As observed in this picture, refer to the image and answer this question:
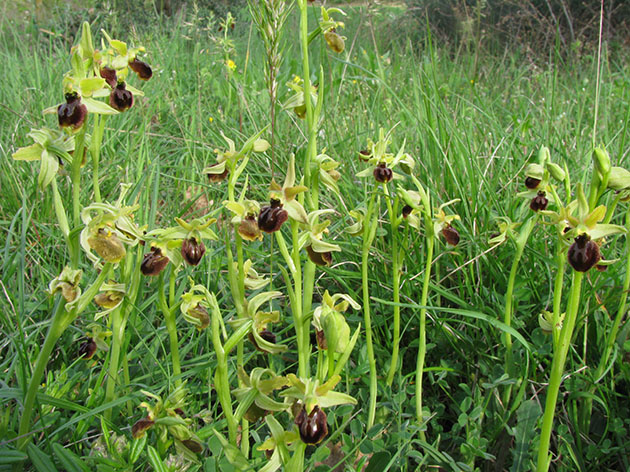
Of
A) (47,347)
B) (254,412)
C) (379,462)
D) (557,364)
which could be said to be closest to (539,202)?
(557,364)

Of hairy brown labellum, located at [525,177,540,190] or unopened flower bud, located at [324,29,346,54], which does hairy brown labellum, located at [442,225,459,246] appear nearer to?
hairy brown labellum, located at [525,177,540,190]

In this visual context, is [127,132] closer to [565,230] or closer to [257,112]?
[257,112]

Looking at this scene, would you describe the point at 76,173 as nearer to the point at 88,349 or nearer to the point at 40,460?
the point at 88,349

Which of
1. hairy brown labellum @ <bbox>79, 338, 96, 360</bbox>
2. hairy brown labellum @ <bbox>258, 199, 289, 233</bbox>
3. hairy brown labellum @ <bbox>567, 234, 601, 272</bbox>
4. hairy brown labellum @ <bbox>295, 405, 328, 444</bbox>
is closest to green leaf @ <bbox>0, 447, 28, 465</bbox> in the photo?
hairy brown labellum @ <bbox>79, 338, 96, 360</bbox>

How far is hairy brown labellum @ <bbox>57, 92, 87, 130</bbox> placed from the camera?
55.7 inches

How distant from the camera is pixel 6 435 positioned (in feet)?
4.91

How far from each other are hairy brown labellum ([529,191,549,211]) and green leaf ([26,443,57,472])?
4.80 ft

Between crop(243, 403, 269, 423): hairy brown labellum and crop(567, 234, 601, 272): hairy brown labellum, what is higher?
crop(567, 234, 601, 272): hairy brown labellum

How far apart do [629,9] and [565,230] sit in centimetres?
823

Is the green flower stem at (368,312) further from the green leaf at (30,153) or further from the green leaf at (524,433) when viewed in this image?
the green leaf at (30,153)

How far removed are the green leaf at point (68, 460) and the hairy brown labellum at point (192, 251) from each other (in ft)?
1.79

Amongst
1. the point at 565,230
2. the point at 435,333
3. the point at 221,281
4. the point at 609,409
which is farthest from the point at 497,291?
the point at 221,281

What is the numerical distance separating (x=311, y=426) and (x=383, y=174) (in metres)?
0.80

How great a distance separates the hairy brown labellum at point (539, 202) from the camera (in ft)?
5.44
